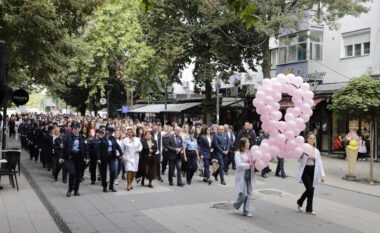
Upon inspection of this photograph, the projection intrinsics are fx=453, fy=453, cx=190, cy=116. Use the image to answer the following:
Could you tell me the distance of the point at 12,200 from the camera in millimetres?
11406

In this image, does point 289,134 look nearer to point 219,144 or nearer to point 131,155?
point 131,155

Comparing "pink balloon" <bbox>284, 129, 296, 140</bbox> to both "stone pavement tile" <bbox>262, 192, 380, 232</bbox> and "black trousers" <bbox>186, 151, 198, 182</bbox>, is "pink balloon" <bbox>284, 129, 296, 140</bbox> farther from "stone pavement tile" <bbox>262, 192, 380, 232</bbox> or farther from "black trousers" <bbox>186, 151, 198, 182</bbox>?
"black trousers" <bbox>186, 151, 198, 182</bbox>

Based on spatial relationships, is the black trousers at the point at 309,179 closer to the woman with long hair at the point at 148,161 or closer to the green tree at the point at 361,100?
the woman with long hair at the point at 148,161

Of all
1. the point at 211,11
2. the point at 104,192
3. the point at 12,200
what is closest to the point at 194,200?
the point at 104,192

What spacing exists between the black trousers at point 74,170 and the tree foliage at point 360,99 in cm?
906

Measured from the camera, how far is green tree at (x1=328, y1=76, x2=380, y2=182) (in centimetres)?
1502

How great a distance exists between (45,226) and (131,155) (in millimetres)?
4352

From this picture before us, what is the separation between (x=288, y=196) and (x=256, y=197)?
98 cm

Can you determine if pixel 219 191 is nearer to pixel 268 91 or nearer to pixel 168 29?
pixel 268 91

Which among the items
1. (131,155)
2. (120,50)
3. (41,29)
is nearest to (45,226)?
(131,155)

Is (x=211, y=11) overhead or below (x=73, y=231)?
overhead

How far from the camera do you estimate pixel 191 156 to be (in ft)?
47.0

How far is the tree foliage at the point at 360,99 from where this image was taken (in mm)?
15008

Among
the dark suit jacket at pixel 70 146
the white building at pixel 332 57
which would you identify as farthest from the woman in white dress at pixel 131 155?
the white building at pixel 332 57
